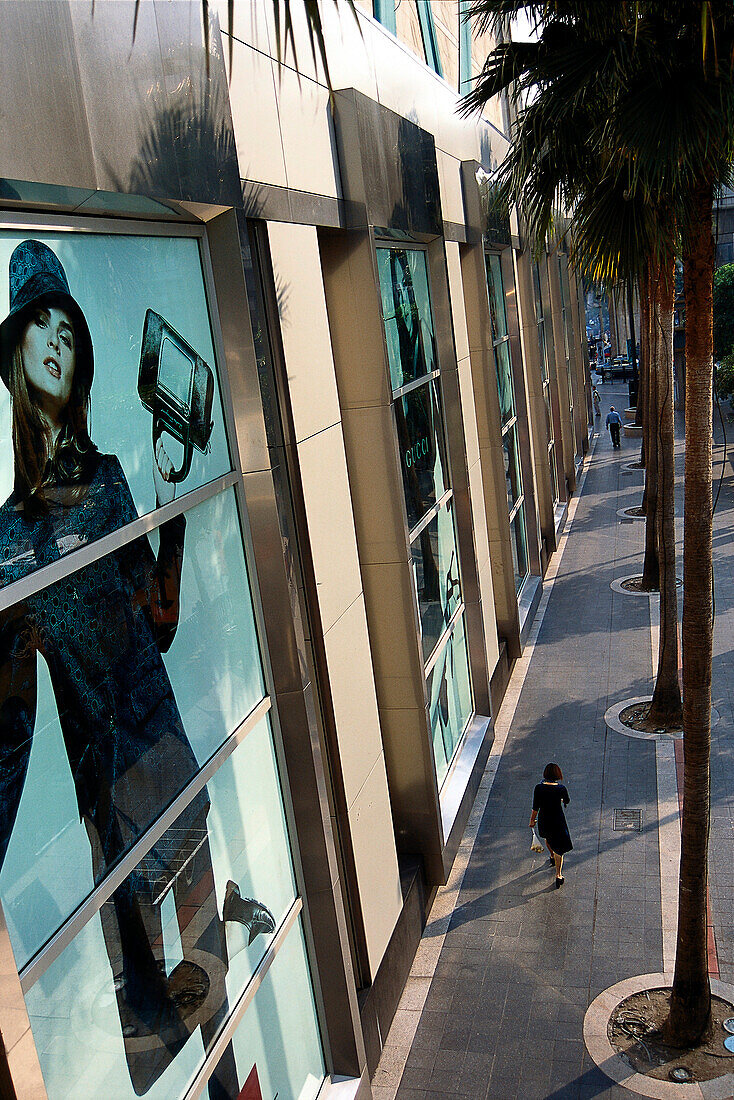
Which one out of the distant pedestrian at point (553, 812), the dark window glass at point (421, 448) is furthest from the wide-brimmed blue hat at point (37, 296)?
the distant pedestrian at point (553, 812)

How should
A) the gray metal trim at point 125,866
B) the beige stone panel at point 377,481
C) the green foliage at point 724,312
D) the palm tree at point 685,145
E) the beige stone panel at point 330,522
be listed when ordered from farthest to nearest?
the green foliage at point 724,312
the beige stone panel at point 377,481
the beige stone panel at point 330,522
the palm tree at point 685,145
the gray metal trim at point 125,866

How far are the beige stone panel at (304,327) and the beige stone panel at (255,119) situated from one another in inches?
16.4

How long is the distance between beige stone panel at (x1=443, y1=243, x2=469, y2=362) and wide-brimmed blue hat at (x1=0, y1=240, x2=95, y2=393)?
9.56 meters

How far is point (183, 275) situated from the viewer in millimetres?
6125

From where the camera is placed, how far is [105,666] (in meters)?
4.98

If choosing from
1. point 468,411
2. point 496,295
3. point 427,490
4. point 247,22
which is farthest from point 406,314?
point 496,295

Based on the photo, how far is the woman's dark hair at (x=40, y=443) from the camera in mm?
4402

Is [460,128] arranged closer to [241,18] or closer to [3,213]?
[241,18]

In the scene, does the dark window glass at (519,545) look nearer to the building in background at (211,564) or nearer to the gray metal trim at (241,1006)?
the building in background at (211,564)

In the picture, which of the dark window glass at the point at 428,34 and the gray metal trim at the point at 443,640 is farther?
the dark window glass at the point at 428,34

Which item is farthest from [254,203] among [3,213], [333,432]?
[3,213]

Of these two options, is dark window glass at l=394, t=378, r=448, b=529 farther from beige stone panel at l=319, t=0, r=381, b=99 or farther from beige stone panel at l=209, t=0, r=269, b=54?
beige stone panel at l=209, t=0, r=269, b=54

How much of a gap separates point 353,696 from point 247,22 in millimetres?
5352

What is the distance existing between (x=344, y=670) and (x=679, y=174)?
4.64 m
